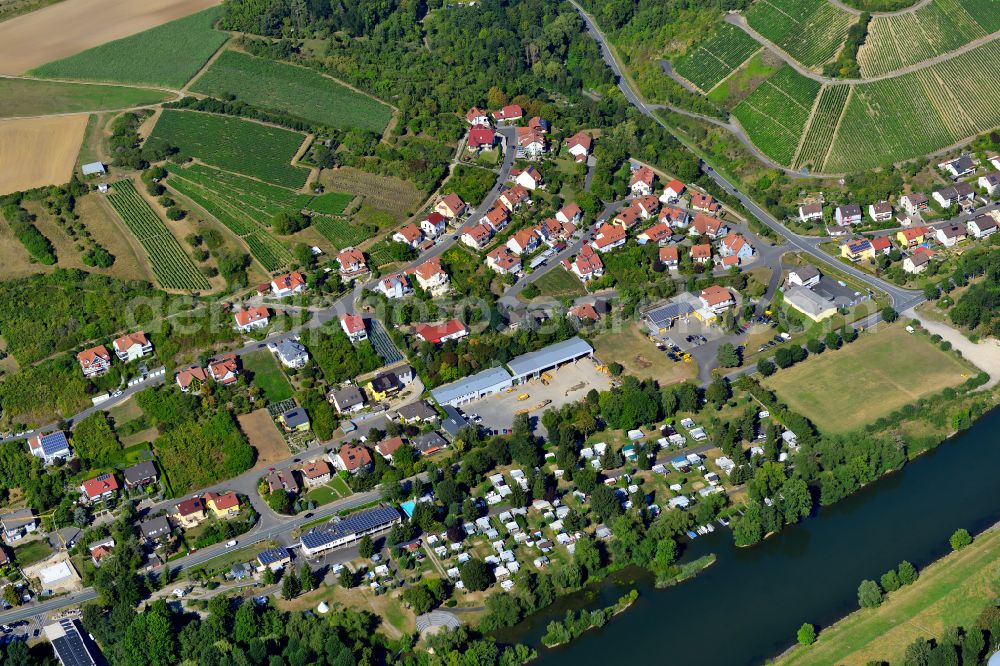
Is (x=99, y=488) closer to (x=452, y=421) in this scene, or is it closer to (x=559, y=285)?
(x=452, y=421)

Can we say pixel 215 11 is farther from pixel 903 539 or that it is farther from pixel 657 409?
pixel 903 539

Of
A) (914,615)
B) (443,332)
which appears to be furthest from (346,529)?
(914,615)

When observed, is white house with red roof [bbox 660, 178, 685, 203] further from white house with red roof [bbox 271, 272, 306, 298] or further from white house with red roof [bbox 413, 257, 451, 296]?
white house with red roof [bbox 271, 272, 306, 298]

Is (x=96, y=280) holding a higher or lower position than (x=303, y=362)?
higher

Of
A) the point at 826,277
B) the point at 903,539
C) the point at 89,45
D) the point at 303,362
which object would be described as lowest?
the point at 903,539

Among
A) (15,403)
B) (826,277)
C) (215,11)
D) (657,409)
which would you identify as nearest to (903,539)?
(657,409)

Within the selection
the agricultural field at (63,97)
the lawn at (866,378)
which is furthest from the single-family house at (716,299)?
the agricultural field at (63,97)

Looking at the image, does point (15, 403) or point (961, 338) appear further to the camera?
point (961, 338)

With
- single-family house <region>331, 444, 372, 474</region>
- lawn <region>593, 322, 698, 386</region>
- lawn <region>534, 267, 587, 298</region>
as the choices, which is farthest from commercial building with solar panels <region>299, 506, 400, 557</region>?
lawn <region>534, 267, 587, 298</region>
